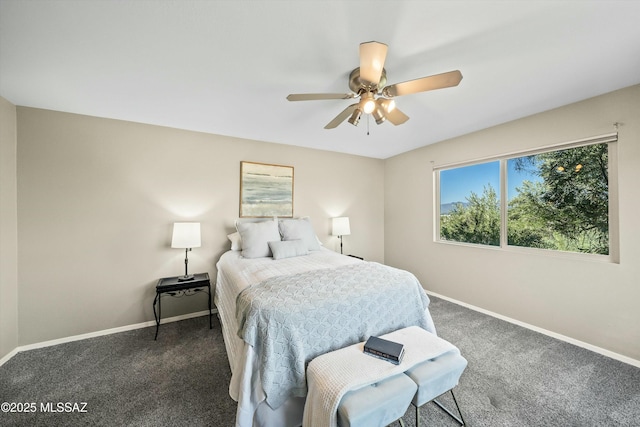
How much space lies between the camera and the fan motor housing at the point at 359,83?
1.68 meters

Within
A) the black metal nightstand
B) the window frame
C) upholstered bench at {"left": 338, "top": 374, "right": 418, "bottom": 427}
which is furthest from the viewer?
the black metal nightstand

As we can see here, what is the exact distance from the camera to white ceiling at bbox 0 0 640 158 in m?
1.30

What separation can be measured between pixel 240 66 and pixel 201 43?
0.96ft

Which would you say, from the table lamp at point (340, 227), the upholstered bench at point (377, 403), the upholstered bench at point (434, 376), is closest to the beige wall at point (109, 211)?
the table lamp at point (340, 227)

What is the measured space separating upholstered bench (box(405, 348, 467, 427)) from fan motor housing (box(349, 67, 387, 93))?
6.04 feet

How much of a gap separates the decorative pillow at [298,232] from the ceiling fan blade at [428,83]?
2.06m

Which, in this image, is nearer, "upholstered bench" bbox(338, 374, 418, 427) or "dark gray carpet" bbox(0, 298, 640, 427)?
"upholstered bench" bbox(338, 374, 418, 427)

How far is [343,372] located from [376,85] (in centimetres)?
184

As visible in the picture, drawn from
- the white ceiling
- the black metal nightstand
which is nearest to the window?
the white ceiling

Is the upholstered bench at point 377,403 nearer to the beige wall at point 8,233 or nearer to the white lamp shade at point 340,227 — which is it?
the white lamp shade at point 340,227

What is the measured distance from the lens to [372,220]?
4617 millimetres

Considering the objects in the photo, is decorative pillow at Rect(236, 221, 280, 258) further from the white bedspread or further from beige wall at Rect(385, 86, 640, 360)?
beige wall at Rect(385, 86, 640, 360)

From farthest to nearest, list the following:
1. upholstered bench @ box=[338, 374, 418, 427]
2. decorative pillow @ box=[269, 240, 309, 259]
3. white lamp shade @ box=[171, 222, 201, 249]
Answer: decorative pillow @ box=[269, 240, 309, 259], white lamp shade @ box=[171, 222, 201, 249], upholstered bench @ box=[338, 374, 418, 427]

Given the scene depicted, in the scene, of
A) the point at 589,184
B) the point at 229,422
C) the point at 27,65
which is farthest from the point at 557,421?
the point at 27,65
